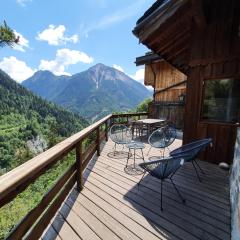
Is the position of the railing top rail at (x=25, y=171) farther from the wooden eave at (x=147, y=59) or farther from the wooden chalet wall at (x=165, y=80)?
the wooden chalet wall at (x=165, y=80)

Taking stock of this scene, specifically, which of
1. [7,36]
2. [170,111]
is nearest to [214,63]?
[170,111]

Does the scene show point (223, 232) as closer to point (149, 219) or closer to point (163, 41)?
point (149, 219)

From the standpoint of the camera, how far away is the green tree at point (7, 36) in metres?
5.33

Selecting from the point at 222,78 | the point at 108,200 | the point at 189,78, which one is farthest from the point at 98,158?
the point at 222,78

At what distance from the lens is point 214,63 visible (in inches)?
160

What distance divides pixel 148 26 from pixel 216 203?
3110mm

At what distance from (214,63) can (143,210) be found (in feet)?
10.8

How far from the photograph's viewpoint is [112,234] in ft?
6.90

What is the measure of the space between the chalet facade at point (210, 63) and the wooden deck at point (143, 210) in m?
1.00

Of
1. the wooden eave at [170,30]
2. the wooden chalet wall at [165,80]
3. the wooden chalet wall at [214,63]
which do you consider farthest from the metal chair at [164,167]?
the wooden chalet wall at [165,80]

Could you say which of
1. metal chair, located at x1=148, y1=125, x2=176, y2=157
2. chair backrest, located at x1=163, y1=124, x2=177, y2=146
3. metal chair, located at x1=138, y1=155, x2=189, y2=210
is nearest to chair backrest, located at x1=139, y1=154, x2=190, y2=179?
metal chair, located at x1=138, y1=155, x2=189, y2=210

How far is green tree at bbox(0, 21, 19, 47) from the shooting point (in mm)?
5328

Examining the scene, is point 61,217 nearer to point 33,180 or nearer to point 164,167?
point 33,180

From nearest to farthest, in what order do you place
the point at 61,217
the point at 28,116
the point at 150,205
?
the point at 61,217 → the point at 150,205 → the point at 28,116
